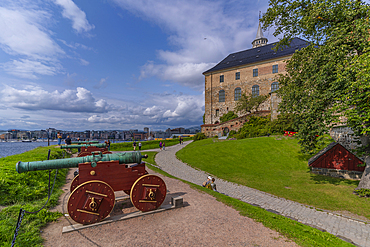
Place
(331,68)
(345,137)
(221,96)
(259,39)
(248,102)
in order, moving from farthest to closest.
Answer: (259,39) → (221,96) → (248,102) → (345,137) → (331,68)

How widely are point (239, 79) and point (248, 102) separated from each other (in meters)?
7.96

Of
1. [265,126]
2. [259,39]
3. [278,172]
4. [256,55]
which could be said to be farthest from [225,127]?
[259,39]

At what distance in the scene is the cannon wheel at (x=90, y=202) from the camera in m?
4.58

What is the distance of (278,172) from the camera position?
550 inches

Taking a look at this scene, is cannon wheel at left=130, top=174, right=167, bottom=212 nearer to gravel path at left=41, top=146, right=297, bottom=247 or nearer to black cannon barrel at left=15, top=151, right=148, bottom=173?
gravel path at left=41, top=146, right=297, bottom=247

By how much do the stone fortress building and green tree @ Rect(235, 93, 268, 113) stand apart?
1356mm

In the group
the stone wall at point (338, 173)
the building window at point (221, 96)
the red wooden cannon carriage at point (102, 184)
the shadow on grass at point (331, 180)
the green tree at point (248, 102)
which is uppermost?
the building window at point (221, 96)

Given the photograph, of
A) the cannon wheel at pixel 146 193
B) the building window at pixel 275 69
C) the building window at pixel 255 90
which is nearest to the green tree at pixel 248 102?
the building window at pixel 255 90

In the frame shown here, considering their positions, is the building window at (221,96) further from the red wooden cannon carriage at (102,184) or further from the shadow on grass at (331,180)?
the red wooden cannon carriage at (102,184)

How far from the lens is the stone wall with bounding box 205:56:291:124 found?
38.7 m

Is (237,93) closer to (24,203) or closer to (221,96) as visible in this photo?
(221,96)

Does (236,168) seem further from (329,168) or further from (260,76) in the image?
(260,76)

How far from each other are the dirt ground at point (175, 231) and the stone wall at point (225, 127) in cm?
2849

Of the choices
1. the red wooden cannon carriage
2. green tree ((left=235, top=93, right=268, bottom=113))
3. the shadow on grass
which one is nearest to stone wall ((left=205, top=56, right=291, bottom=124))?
green tree ((left=235, top=93, right=268, bottom=113))
